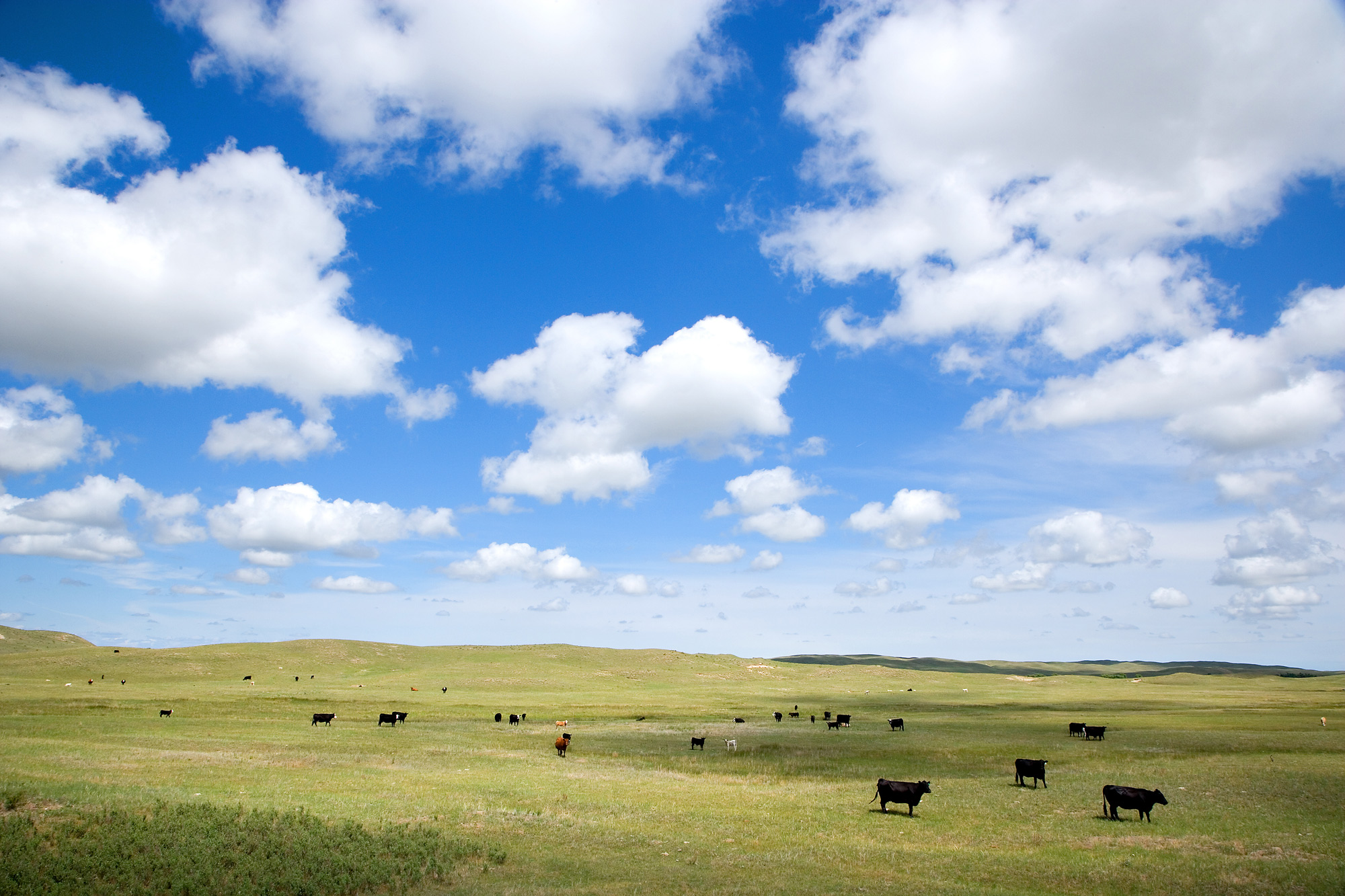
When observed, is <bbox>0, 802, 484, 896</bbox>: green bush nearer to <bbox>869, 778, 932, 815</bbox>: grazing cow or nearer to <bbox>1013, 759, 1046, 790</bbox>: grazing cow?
<bbox>869, 778, 932, 815</bbox>: grazing cow

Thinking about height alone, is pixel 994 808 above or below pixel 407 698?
above

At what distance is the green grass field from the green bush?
49.6 inches

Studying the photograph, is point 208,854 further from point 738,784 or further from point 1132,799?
point 1132,799

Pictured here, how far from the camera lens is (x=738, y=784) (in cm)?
3238

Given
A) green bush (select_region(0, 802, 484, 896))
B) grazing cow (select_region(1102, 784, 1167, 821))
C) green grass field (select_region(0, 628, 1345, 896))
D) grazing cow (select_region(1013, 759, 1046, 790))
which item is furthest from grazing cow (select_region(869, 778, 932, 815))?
green bush (select_region(0, 802, 484, 896))

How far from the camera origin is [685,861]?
746 inches

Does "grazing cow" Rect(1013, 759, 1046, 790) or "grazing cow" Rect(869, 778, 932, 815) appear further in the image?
"grazing cow" Rect(1013, 759, 1046, 790)

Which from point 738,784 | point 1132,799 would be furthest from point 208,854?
point 1132,799

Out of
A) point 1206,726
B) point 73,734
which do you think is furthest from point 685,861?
point 1206,726

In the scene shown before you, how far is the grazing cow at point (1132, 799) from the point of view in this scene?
81.2 feet

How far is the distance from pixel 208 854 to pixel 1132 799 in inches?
1114

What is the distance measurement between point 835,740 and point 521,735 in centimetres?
2112

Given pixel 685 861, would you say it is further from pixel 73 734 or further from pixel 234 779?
pixel 73 734

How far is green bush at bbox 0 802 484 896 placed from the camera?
1570cm
